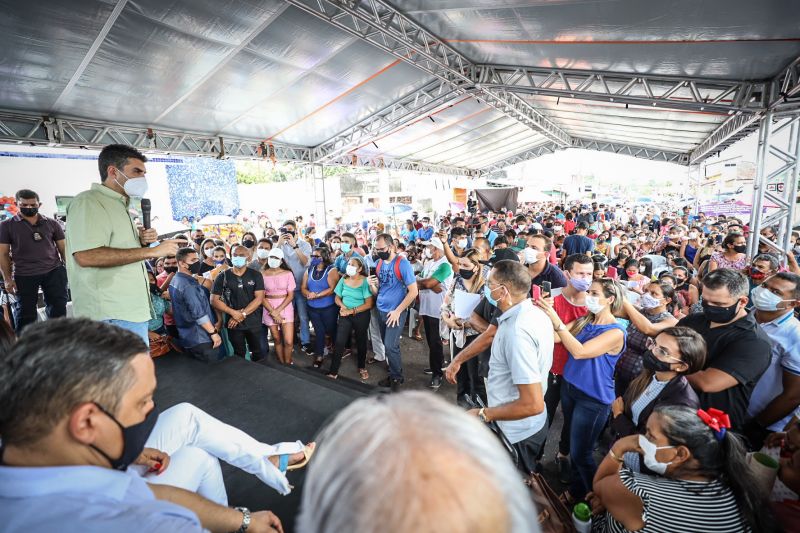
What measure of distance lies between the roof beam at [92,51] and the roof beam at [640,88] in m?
6.75

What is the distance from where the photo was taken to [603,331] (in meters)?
2.52

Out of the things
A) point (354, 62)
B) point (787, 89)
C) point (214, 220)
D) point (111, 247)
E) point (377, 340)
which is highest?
point (354, 62)

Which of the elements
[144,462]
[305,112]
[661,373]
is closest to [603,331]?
[661,373]

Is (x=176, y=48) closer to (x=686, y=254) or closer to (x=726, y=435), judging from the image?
(x=726, y=435)

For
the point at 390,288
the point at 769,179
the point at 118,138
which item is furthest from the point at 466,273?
the point at 118,138

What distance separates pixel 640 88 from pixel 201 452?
30.9 feet

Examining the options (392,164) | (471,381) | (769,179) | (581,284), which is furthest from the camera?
(392,164)

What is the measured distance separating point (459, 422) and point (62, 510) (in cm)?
98

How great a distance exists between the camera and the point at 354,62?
6.69 meters

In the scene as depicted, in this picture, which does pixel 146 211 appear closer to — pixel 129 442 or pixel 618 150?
pixel 129 442

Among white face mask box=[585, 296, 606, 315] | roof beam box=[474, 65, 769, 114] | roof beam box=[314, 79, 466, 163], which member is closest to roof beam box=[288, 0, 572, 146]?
roof beam box=[474, 65, 769, 114]

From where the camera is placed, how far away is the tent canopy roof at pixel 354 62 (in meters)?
4.30

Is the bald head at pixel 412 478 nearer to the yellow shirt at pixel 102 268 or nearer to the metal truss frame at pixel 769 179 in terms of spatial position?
the yellow shirt at pixel 102 268

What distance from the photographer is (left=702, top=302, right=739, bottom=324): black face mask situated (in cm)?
240
